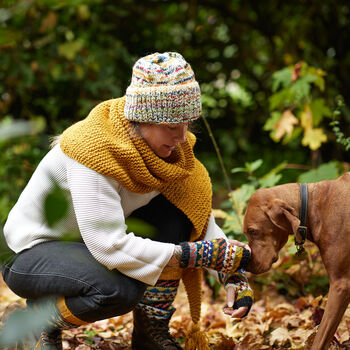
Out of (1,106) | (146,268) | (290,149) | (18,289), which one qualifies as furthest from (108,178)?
(290,149)

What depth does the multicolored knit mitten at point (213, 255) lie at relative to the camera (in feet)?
7.09

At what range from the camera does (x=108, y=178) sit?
7.00 ft

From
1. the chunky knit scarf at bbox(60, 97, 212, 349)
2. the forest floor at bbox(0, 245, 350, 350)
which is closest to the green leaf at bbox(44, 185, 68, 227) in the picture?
the chunky knit scarf at bbox(60, 97, 212, 349)

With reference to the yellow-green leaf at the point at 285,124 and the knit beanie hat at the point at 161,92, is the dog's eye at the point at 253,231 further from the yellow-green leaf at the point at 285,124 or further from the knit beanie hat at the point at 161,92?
the yellow-green leaf at the point at 285,124

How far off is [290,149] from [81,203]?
5.03 metres

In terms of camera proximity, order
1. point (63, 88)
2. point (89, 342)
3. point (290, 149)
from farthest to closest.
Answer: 1. point (290, 149)
2. point (63, 88)
3. point (89, 342)

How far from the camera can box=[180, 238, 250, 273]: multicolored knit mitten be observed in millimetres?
2160

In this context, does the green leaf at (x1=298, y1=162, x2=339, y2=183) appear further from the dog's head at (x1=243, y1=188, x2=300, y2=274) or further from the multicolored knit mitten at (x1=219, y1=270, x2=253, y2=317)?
the multicolored knit mitten at (x1=219, y1=270, x2=253, y2=317)

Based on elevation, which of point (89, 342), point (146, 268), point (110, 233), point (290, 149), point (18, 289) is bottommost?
point (290, 149)

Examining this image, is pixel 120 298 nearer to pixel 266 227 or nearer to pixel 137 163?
pixel 137 163

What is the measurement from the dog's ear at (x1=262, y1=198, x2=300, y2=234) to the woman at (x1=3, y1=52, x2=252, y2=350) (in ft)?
1.07

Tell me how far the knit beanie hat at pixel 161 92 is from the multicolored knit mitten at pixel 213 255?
1.71ft

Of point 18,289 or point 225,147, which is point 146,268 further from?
point 225,147

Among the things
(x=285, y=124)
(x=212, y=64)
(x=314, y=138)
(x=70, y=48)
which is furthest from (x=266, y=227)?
(x=212, y=64)
